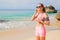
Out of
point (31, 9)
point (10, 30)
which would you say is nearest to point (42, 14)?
point (31, 9)

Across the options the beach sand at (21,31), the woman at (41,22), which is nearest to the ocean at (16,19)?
the beach sand at (21,31)

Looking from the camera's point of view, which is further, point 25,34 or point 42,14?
point 25,34

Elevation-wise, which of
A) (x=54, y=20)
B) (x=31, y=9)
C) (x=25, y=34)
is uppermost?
(x=31, y=9)

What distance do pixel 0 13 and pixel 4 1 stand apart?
0.53ft

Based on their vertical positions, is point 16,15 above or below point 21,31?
above

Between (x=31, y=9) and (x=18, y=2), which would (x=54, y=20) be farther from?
(x=18, y=2)

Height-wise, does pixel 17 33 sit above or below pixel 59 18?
below

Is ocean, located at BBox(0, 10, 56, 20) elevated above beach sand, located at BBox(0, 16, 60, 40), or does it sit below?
above

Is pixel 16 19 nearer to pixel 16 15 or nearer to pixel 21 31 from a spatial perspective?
pixel 16 15

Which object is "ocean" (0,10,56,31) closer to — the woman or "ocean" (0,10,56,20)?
"ocean" (0,10,56,20)

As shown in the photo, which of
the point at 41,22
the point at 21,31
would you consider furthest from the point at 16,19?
the point at 41,22

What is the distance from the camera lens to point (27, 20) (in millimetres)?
2141

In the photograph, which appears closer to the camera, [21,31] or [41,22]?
[41,22]

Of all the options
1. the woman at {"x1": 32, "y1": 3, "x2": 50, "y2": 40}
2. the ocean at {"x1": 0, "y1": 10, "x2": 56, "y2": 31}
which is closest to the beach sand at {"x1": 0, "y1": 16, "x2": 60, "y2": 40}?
the ocean at {"x1": 0, "y1": 10, "x2": 56, "y2": 31}
